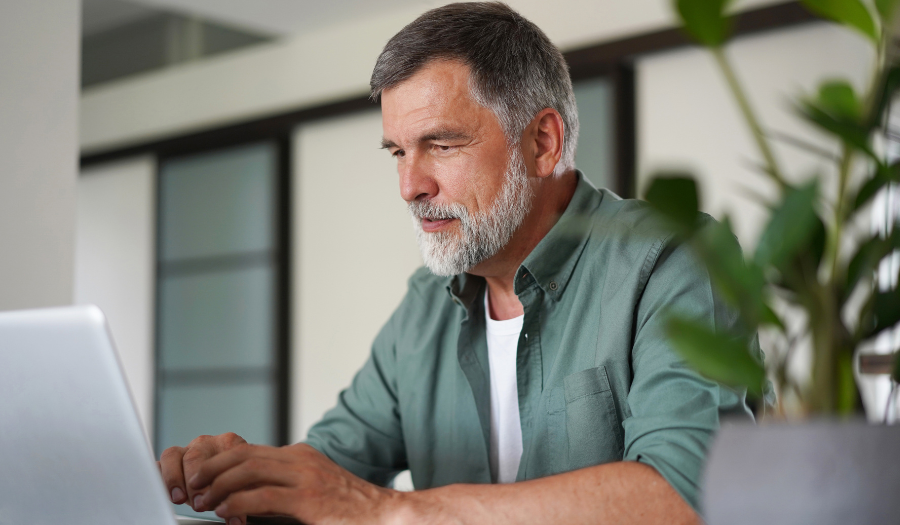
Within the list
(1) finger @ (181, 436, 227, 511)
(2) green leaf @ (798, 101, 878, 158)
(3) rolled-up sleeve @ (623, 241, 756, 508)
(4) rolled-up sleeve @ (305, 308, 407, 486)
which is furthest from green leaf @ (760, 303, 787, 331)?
(4) rolled-up sleeve @ (305, 308, 407, 486)

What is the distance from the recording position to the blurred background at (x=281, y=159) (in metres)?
3.31

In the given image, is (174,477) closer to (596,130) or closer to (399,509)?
(399,509)

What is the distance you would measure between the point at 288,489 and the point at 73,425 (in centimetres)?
26

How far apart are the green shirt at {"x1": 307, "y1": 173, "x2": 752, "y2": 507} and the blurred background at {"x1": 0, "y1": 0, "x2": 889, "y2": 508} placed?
5.87ft

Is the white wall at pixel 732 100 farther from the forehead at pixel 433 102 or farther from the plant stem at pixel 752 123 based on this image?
the plant stem at pixel 752 123

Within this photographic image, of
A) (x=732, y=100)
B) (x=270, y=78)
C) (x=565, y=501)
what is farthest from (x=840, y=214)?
(x=270, y=78)

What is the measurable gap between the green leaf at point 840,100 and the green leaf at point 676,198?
12cm

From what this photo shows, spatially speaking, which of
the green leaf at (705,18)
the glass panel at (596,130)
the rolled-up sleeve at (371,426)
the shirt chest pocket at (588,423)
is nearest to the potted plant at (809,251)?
the green leaf at (705,18)

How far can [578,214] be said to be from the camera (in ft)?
4.98

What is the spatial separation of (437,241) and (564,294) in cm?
24

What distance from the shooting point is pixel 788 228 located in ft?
1.82

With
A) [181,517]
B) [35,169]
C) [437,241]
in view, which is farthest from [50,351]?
[35,169]

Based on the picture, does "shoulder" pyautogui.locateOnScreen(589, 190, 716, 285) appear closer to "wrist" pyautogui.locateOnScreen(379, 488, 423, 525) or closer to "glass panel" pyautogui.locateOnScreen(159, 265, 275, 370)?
"wrist" pyautogui.locateOnScreen(379, 488, 423, 525)

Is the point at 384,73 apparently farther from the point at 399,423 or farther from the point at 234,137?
the point at 234,137
